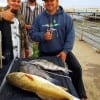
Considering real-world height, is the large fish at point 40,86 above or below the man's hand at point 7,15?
below

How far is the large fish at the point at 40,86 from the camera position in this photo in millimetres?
3252

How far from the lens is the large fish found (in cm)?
325

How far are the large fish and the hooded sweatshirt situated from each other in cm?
178

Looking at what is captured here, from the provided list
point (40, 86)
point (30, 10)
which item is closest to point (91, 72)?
point (30, 10)

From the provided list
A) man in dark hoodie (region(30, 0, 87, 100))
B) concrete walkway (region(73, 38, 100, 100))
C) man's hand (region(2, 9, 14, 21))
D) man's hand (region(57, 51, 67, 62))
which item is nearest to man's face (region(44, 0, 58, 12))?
man in dark hoodie (region(30, 0, 87, 100))

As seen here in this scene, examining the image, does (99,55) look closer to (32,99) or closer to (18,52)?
(18,52)

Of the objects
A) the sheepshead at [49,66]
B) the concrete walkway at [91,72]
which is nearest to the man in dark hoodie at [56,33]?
the sheepshead at [49,66]

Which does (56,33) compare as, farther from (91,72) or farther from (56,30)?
(91,72)

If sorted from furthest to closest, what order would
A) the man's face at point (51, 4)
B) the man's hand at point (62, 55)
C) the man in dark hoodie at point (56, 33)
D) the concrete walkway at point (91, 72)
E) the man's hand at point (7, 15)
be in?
1. the concrete walkway at point (91, 72)
2. the man in dark hoodie at point (56, 33)
3. the man's hand at point (62, 55)
4. the man's face at point (51, 4)
5. the man's hand at point (7, 15)

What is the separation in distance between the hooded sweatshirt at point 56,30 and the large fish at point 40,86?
5.85 feet

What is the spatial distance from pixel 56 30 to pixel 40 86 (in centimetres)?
204

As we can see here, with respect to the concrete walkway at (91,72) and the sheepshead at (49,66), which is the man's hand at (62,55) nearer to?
the sheepshead at (49,66)

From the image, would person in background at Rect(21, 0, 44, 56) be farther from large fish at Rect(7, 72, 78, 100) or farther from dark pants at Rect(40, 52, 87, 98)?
large fish at Rect(7, 72, 78, 100)

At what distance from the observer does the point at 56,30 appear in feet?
17.5
